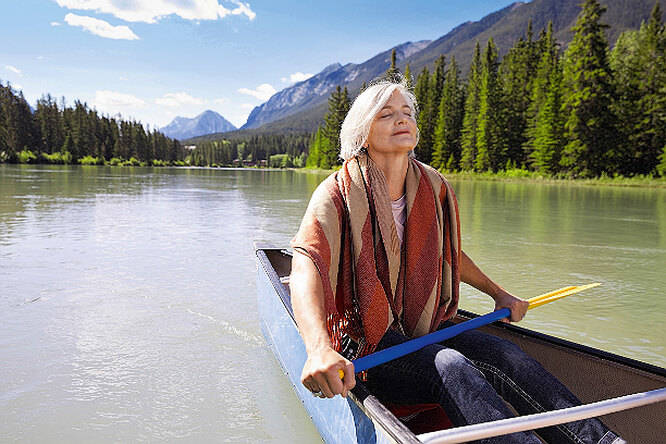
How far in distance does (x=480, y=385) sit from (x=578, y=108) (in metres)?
36.4

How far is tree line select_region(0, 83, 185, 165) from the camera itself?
82.5 m

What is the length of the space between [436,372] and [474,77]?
5043 cm

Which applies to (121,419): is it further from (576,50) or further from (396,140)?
(576,50)

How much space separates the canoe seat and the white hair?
1088mm

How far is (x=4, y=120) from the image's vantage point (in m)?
81.2

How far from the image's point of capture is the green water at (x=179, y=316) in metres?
3.02

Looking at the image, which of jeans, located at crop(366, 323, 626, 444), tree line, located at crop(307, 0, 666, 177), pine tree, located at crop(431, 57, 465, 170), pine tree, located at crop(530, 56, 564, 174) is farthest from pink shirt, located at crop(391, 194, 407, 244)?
pine tree, located at crop(431, 57, 465, 170)

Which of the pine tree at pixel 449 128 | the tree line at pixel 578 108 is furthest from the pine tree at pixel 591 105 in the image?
the pine tree at pixel 449 128

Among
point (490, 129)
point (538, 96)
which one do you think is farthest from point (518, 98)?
point (538, 96)

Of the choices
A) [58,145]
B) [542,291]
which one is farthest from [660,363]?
[58,145]

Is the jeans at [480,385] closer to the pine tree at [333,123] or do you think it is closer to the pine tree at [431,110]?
the pine tree at [431,110]

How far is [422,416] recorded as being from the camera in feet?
7.80

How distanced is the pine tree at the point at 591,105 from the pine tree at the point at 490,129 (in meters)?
9.76

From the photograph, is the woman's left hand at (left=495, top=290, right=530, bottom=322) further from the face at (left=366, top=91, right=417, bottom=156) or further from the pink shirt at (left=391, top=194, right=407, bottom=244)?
the face at (left=366, top=91, right=417, bottom=156)
